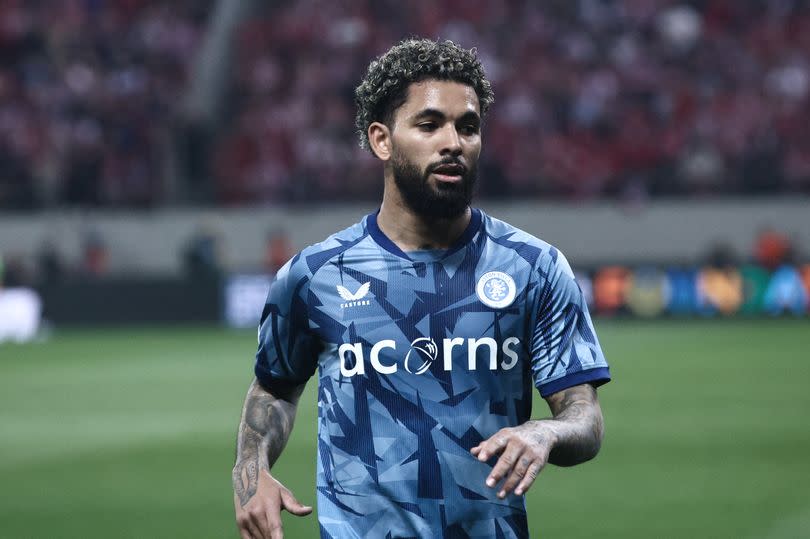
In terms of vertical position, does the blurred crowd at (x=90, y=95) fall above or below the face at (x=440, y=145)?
below

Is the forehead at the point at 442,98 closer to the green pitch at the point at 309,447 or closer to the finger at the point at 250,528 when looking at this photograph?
the finger at the point at 250,528

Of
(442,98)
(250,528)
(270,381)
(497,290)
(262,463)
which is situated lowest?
(250,528)

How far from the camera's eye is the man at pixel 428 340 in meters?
3.30

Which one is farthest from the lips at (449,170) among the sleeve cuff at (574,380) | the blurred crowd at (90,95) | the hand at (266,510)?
the blurred crowd at (90,95)

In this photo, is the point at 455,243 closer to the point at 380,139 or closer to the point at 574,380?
the point at 380,139

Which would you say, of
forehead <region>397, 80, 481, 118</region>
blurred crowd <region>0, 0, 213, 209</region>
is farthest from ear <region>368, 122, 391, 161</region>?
blurred crowd <region>0, 0, 213, 209</region>

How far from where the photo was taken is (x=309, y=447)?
10.3 metres

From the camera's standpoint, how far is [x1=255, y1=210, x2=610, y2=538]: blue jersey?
3.30 meters

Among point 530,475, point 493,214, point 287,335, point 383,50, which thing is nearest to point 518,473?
point 530,475

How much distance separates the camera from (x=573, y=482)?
8859mm

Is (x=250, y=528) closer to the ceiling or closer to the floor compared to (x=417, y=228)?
closer to the floor

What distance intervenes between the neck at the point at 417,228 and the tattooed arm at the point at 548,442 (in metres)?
0.53

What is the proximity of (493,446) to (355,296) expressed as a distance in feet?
2.41

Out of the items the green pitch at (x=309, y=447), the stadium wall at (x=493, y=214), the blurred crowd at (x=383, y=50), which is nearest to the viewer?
the green pitch at (x=309, y=447)
